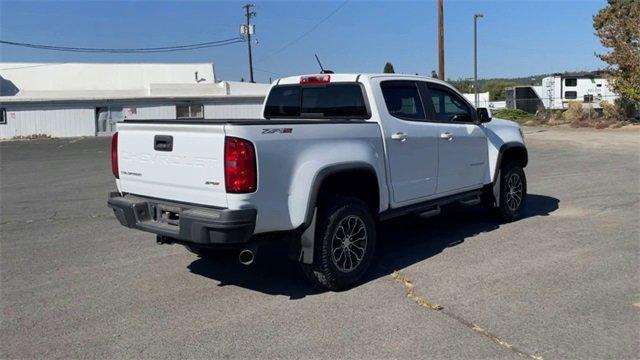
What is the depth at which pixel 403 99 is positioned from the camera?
21.0 feet

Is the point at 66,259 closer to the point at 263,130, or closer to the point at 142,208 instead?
the point at 142,208

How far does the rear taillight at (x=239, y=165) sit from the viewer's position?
4555 millimetres

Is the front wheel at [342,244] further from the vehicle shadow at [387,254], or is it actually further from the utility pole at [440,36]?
the utility pole at [440,36]

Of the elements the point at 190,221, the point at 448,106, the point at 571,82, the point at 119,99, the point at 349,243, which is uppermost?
the point at 571,82

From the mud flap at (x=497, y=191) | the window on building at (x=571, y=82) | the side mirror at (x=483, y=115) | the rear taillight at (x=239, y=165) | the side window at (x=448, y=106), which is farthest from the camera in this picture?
the window on building at (x=571, y=82)

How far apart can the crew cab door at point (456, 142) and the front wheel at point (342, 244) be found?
55.7 inches

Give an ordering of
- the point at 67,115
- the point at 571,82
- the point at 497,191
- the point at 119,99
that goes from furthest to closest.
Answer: the point at 571,82, the point at 119,99, the point at 67,115, the point at 497,191

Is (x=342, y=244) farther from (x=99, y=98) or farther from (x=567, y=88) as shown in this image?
(x=567, y=88)

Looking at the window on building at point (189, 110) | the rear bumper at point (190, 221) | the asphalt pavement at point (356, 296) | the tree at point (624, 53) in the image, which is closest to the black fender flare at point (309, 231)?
the asphalt pavement at point (356, 296)

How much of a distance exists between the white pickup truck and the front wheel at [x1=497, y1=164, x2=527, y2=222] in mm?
806

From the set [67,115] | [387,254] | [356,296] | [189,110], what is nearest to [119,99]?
[67,115]

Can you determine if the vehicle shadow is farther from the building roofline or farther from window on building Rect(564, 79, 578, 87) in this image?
window on building Rect(564, 79, 578, 87)

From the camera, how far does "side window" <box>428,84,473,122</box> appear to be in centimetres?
695

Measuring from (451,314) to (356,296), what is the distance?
0.88m
